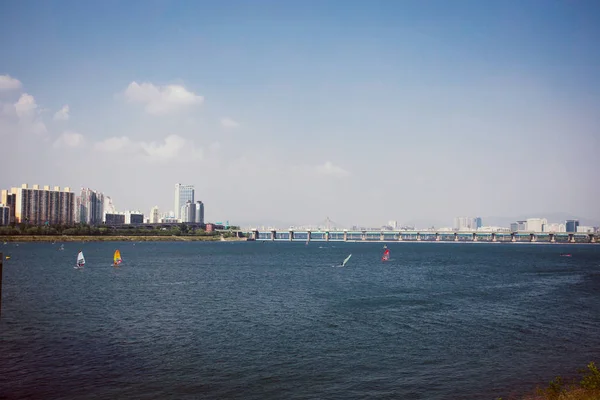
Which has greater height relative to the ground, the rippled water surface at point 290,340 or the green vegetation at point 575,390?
the green vegetation at point 575,390

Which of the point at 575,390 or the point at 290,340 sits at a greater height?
the point at 575,390

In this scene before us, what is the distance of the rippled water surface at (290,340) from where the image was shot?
2633 cm

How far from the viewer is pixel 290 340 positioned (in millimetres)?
35969

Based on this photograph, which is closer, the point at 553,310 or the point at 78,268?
the point at 553,310

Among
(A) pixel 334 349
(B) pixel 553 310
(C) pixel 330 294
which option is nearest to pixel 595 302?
(B) pixel 553 310

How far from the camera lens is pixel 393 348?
33.8 metres

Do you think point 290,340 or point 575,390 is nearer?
point 575,390

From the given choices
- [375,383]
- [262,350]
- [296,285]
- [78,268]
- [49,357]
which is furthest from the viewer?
[78,268]

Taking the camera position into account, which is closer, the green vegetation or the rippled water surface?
the green vegetation

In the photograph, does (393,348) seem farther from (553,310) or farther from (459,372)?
(553,310)

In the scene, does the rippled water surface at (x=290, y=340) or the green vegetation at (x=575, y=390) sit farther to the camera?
the rippled water surface at (x=290, y=340)

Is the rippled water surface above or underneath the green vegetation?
underneath

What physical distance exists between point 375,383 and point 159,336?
697 inches

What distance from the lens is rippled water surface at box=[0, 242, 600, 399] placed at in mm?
26328
